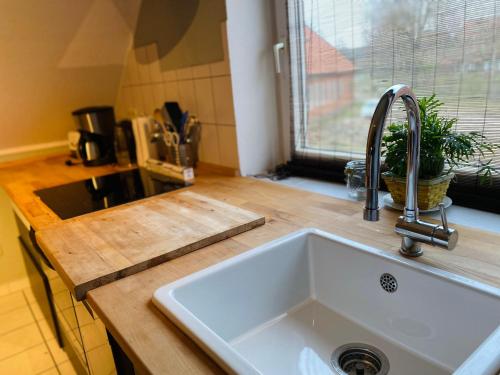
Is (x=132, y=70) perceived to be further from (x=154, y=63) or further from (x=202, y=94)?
(x=202, y=94)

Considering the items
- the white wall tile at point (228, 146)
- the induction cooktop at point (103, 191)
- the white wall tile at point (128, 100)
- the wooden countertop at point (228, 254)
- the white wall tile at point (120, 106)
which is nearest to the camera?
the wooden countertop at point (228, 254)

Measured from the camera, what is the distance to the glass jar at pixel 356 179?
1.23 meters

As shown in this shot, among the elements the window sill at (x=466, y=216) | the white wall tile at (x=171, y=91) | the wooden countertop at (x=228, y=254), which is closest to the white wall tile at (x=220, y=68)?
the white wall tile at (x=171, y=91)

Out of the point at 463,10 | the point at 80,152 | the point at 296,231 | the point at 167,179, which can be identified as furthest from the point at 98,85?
the point at 463,10

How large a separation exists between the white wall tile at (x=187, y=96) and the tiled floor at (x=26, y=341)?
4.21 ft

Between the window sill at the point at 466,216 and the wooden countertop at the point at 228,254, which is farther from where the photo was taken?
the window sill at the point at 466,216

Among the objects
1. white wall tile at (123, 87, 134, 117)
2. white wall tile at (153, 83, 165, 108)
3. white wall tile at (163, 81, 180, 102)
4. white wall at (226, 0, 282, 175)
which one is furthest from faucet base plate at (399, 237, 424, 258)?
white wall tile at (123, 87, 134, 117)

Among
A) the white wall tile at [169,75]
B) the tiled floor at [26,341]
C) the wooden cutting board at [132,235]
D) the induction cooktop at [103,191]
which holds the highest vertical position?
the white wall tile at [169,75]

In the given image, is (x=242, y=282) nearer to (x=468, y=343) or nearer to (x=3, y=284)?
(x=468, y=343)

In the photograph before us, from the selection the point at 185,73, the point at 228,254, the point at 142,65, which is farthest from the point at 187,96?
the point at 228,254

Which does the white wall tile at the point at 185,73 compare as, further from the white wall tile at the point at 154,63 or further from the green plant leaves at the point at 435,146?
the green plant leaves at the point at 435,146

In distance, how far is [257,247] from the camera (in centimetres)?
94

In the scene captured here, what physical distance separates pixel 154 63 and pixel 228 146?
0.68 meters

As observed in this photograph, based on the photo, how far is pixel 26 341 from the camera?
6.62 feet
